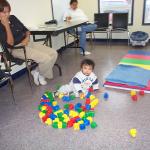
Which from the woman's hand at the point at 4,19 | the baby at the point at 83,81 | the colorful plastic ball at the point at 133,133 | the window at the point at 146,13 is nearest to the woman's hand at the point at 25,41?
the woman's hand at the point at 4,19

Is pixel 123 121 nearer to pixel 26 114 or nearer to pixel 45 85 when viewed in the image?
pixel 26 114

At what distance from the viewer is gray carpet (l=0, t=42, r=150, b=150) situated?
5.93ft

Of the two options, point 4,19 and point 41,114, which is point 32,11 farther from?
point 41,114

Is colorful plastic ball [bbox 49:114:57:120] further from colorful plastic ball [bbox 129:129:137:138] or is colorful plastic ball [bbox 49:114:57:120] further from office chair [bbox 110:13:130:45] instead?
office chair [bbox 110:13:130:45]

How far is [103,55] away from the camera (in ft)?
15.1

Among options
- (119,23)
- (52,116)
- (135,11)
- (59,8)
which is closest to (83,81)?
(52,116)

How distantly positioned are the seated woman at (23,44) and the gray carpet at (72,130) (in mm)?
227

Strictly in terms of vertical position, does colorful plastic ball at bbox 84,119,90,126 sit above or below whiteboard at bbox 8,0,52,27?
below

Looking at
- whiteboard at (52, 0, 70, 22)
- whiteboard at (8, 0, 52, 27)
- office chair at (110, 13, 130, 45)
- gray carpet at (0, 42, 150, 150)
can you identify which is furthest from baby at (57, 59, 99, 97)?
office chair at (110, 13, 130, 45)

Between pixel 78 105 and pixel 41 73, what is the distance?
36.1 inches

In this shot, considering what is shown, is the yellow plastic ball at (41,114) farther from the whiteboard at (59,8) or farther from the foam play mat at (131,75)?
the whiteboard at (59,8)

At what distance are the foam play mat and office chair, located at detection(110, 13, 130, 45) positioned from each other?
169 cm

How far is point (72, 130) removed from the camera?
6.62ft

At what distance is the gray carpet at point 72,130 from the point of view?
71.2 inches
